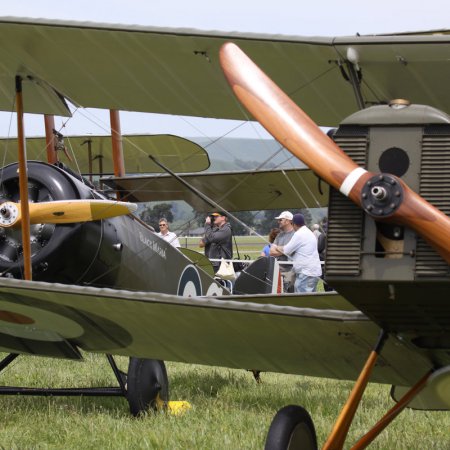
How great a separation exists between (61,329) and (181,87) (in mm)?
2194

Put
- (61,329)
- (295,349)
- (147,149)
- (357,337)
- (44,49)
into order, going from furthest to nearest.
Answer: (147,149), (44,49), (61,329), (295,349), (357,337)

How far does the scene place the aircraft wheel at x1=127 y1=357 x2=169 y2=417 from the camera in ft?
20.3

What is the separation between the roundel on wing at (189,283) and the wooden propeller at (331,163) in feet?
14.3

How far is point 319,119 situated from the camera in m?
6.43

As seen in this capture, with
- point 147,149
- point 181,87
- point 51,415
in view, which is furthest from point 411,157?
point 147,149

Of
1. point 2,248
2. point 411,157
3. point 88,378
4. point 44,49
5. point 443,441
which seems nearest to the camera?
point 411,157

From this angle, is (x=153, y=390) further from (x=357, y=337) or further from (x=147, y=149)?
(x=147, y=149)

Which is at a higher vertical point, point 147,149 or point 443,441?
point 147,149

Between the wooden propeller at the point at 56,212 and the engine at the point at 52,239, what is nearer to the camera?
the wooden propeller at the point at 56,212

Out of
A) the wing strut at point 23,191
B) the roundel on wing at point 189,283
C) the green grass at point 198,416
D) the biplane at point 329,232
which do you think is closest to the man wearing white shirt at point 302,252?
the roundel on wing at point 189,283

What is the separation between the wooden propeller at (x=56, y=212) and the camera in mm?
6348

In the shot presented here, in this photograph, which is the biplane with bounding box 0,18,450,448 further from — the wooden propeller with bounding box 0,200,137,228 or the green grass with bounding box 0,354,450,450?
the green grass with bounding box 0,354,450,450

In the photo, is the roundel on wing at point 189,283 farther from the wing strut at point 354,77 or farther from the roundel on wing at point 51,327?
the wing strut at point 354,77

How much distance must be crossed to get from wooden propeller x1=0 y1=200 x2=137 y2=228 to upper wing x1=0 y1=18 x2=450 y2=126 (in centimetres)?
75
